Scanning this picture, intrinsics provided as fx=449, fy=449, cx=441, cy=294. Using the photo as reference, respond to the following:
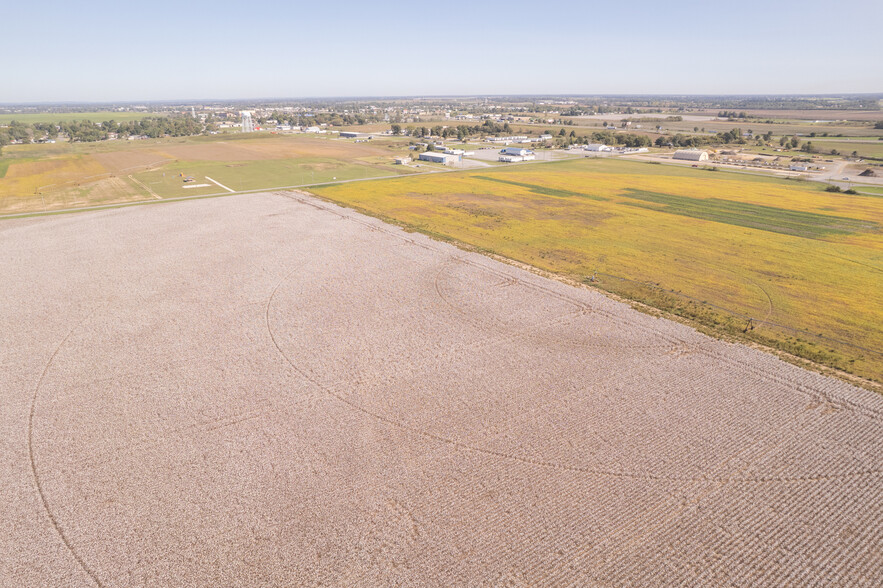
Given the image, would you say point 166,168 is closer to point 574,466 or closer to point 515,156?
point 515,156

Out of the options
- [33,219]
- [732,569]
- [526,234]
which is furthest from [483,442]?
[33,219]

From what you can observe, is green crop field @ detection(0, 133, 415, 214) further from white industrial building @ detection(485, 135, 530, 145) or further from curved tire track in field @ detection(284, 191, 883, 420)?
curved tire track in field @ detection(284, 191, 883, 420)

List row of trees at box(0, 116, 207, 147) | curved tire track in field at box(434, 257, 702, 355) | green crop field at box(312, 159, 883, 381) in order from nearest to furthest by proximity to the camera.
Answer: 1. curved tire track in field at box(434, 257, 702, 355)
2. green crop field at box(312, 159, 883, 381)
3. row of trees at box(0, 116, 207, 147)

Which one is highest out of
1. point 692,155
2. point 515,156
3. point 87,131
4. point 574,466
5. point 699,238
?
point 87,131

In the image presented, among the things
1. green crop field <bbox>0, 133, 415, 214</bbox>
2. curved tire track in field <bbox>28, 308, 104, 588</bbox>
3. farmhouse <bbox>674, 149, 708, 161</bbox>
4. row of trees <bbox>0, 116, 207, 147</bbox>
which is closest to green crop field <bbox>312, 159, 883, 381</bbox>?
green crop field <bbox>0, 133, 415, 214</bbox>

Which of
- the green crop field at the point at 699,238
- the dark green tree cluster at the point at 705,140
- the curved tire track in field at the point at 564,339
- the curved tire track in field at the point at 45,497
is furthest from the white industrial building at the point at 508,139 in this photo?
the curved tire track in field at the point at 45,497

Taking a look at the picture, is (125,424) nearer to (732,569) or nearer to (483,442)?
(483,442)

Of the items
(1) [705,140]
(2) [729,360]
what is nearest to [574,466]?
(2) [729,360]
